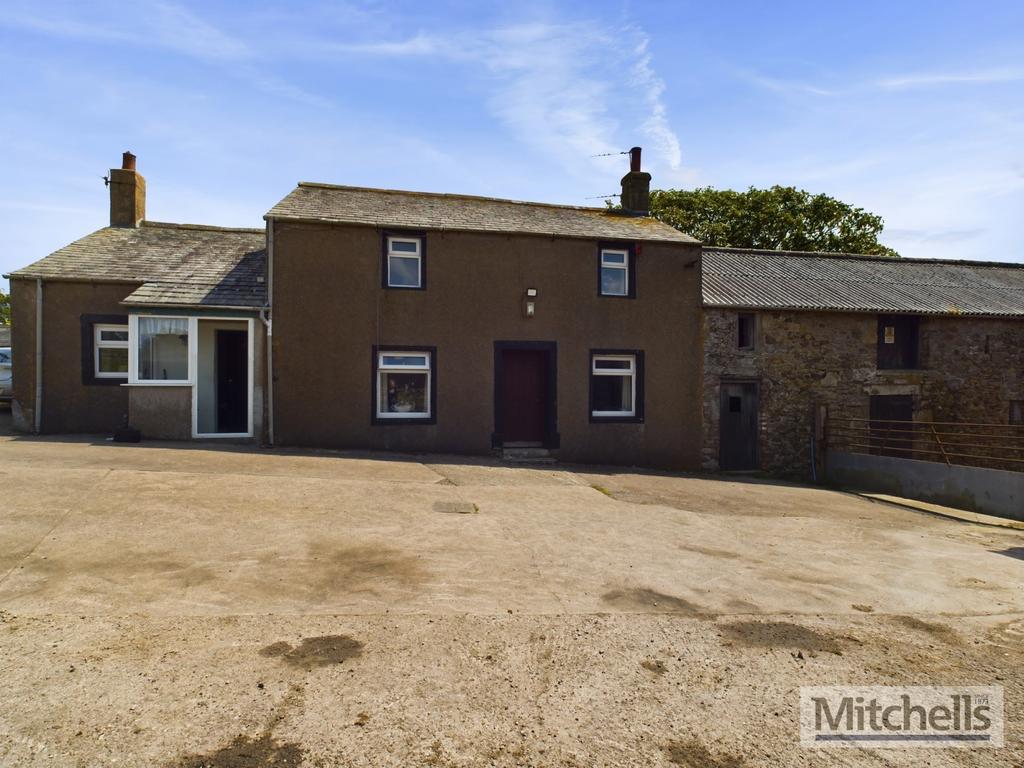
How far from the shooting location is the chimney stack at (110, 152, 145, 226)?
17188mm

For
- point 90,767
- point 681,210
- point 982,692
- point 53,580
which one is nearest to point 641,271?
point 982,692

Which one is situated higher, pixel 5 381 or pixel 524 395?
pixel 5 381

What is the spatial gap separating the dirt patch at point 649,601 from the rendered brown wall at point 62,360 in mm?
13226

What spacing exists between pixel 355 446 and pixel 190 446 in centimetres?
326

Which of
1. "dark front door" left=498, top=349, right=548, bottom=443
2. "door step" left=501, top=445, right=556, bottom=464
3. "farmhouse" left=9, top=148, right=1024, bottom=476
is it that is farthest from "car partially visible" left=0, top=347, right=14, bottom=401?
"door step" left=501, top=445, right=556, bottom=464

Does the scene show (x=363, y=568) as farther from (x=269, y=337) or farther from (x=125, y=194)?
(x=125, y=194)

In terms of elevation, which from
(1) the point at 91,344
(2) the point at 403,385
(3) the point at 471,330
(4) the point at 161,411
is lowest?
(4) the point at 161,411

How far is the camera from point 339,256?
1366 centimetres

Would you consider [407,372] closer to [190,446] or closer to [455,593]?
[190,446]

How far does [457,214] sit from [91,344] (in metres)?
9.17

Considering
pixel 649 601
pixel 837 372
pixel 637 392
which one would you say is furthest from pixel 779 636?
pixel 837 372

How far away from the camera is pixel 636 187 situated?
→ 1844 centimetres

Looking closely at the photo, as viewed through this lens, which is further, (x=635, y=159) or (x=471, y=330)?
(x=635, y=159)

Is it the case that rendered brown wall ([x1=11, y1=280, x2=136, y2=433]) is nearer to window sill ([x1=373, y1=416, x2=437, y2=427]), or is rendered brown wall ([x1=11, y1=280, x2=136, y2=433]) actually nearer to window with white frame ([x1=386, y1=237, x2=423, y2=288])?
window sill ([x1=373, y1=416, x2=437, y2=427])
